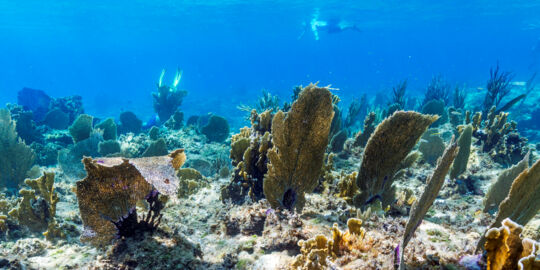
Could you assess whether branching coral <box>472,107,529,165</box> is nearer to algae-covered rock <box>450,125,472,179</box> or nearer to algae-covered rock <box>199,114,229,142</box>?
algae-covered rock <box>450,125,472,179</box>

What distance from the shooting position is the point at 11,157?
6.95 metres

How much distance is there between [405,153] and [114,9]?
56.5 meters

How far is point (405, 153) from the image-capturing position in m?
3.20

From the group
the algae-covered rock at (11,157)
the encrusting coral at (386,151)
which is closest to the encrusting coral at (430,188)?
the encrusting coral at (386,151)

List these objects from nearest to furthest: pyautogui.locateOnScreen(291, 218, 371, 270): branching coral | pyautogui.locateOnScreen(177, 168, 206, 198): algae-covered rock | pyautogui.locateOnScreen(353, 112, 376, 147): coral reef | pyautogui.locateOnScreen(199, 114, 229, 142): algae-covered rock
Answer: pyautogui.locateOnScreen(291, 218, 371, 270): branching coral, pyautogui.locateOnScreen(177, 168, 206, 198): algae-covered rock, pyautogui.locateOnScreen(353, 112, 376, 147): coral reef, pyautogui.locateOnScreen(199, 114, 229, 142): algae-covered rock

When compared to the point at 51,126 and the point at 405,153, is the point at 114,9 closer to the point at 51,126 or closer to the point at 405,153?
the point at 51,126

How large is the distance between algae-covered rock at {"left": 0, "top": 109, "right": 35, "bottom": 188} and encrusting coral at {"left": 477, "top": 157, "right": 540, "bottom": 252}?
9.22 m

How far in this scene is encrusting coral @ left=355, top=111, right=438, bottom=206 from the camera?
3010 millimetres

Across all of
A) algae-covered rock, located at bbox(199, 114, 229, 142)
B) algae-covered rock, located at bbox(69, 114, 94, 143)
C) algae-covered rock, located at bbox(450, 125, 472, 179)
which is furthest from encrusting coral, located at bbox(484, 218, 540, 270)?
algae-covered rock, located at bbox(199, 114, 229, 142)

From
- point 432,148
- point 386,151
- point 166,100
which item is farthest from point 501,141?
point 166,100

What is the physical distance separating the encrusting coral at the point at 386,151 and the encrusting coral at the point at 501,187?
1.35 m

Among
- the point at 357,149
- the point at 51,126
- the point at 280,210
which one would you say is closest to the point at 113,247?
the point at 280,210

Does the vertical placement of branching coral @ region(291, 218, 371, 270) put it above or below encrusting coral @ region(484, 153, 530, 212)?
below

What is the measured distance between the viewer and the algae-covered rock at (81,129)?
8811 mm
